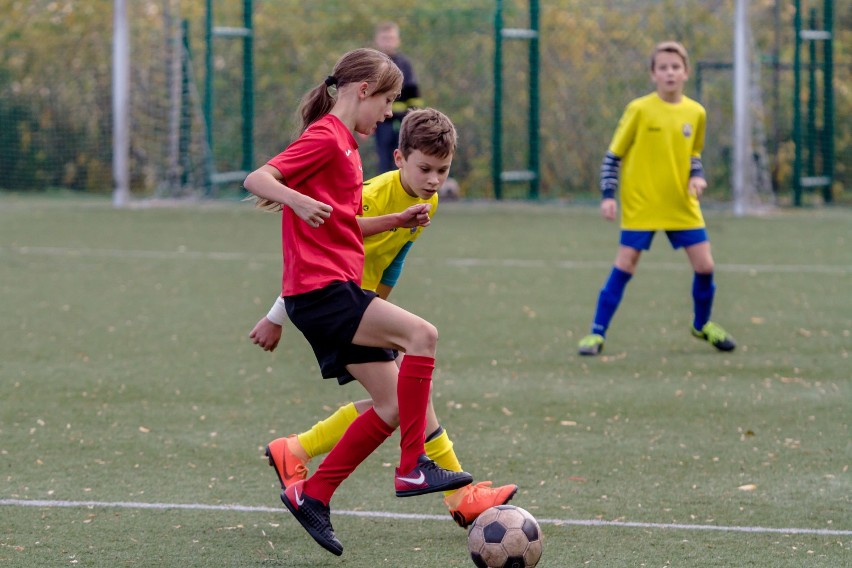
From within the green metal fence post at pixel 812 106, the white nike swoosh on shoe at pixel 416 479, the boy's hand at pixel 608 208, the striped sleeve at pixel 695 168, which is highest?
the green metal fence post at pixel 812 106

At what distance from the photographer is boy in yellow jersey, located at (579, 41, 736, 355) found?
7.81 meters

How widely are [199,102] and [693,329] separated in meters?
11.1

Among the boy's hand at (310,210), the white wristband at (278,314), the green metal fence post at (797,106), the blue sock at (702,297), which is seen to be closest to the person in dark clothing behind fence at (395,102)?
the green metal fence post at (797,106)

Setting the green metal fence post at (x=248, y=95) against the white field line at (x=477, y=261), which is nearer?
the white field line at (x=477, y=261)

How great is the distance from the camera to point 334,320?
162 inches

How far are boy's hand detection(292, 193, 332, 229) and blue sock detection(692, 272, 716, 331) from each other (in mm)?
4263

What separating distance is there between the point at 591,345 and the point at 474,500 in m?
3.50

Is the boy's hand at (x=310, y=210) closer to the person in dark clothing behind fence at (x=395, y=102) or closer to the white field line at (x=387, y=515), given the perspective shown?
the white field line at (x=387, y=515)

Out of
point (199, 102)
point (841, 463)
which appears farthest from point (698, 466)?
point (199, 102)

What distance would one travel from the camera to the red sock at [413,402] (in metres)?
4.13

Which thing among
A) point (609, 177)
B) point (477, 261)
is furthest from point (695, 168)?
point (477, 261)

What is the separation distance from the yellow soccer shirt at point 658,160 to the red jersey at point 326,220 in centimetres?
391

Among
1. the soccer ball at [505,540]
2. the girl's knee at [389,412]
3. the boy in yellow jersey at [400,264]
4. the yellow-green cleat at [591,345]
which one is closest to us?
the soccer ball at [505,540]

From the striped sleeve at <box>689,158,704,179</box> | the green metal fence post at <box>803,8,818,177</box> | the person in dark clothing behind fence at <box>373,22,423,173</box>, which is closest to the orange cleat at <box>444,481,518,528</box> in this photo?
the striped sleeve at <box>689,158,704,179</box>
